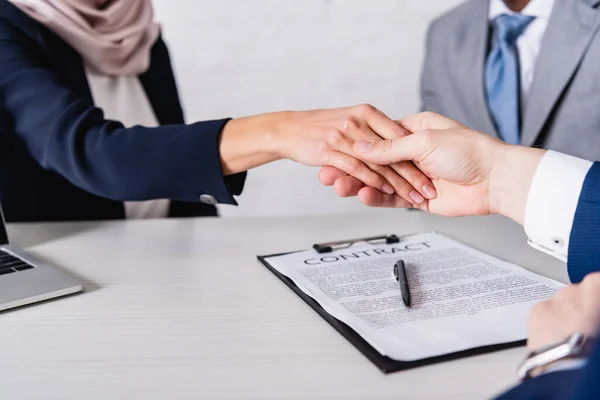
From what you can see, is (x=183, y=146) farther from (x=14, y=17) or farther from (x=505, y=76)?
(x=505, y=76)

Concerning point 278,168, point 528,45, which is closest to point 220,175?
point 528,45

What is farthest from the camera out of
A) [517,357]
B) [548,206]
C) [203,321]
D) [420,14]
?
[420,14]

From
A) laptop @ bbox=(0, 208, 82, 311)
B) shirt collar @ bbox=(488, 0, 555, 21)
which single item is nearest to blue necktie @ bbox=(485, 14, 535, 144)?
shirt collar @ bbox=(488, 0, 555, 21)

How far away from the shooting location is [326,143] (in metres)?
1.01

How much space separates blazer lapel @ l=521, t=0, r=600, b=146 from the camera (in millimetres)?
1450

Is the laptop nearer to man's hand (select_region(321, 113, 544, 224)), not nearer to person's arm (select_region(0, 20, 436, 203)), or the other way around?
person's arm (select_region(0, 20, 436, 203))

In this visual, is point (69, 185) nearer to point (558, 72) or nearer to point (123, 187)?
point (123, 187)

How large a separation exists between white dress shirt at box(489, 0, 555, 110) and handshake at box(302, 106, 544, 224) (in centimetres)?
72

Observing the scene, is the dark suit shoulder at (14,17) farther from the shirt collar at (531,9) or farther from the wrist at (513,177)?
the shirt collar at (531,9)

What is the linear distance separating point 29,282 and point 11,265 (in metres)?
0.10

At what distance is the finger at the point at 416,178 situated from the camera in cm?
98

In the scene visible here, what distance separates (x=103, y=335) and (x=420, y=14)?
190 cm

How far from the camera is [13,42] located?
123 cm

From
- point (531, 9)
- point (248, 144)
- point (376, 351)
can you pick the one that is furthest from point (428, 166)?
point (531, 9)
